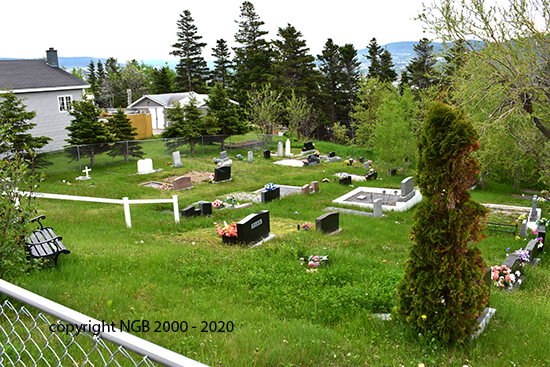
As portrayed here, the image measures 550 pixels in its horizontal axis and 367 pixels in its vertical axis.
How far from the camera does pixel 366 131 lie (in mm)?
41531

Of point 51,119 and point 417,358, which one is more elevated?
point 51,119

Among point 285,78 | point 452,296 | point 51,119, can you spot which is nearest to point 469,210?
point 452,296

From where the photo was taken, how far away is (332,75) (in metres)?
63.5

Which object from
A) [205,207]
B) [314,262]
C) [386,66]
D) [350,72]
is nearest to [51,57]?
[205,207]

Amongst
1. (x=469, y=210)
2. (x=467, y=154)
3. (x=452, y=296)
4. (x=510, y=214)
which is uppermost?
(x=467, y=154)

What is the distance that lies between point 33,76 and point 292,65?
32.1 meters

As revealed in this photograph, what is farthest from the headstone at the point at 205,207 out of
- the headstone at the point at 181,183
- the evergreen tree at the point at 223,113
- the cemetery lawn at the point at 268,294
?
the evergreen tree at the point at 223,113

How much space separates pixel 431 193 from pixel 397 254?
19.6 ft

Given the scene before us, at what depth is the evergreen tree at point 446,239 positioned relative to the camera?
4.99 meters

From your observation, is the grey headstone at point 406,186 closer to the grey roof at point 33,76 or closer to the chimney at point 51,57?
the grey roof at point 33,76

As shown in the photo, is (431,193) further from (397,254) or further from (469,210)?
(397,254)

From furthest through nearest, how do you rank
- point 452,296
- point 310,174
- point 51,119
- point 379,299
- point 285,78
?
point 285,78, point 51,119, point 310,174, point 379,299, point 452,296

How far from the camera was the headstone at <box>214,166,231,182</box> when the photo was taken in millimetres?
22141

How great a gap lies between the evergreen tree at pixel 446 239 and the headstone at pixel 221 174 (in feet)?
57.6
